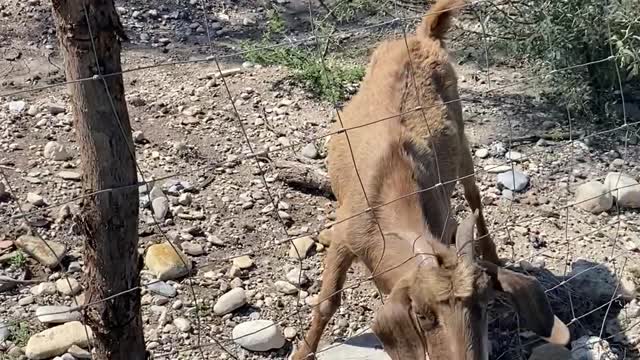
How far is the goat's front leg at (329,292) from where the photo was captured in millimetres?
4398

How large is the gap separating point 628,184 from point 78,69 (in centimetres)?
393

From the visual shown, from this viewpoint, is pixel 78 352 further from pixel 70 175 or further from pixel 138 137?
pixel 138 137

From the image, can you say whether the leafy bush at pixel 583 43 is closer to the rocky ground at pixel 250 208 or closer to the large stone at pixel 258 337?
the rocky ground at pixel 250 208

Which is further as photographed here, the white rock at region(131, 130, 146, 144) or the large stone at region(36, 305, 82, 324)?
the white rock at region(131, 130, 146, 144)

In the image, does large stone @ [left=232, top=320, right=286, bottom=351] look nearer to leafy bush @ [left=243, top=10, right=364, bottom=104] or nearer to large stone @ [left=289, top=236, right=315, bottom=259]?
large stone @ [left=289, top=236, right=315, bottom=259]

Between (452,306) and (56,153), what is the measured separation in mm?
3385

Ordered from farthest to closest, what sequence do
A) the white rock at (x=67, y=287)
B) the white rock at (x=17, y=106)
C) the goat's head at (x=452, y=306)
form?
the white rock at (x=17, y=106)
the white rock at (x=67, y=287)
the goat's head at (x=452, y=306)

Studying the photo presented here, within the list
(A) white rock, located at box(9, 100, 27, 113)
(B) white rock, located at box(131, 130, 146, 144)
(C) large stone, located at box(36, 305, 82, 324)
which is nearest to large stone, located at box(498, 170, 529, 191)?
(B) white rock, located at box(131, 130, 146, 144)

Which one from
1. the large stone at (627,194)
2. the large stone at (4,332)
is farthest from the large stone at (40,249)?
the large stone at (627,194)

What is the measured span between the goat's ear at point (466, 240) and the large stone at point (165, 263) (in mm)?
1725

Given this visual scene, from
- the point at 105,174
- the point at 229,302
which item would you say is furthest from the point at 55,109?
the point at 105,174

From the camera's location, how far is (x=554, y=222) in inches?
216

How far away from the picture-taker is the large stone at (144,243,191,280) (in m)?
4.80

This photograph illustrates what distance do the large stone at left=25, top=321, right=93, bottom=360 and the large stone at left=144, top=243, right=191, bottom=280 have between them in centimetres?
60
